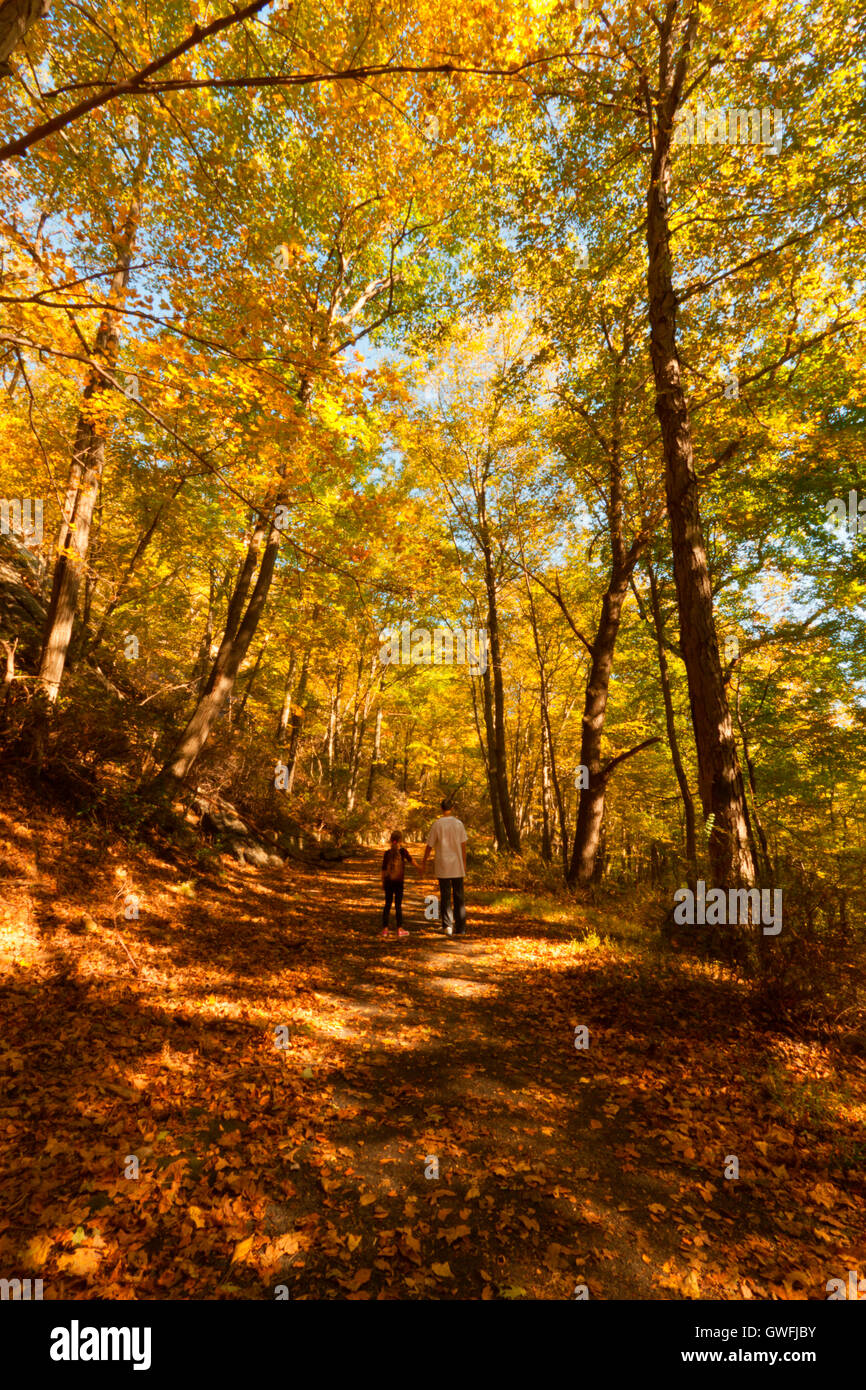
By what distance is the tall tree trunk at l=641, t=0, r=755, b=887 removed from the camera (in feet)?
20.4

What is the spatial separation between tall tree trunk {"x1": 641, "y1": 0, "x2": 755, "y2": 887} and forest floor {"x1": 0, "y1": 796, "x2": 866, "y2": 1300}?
182 cm

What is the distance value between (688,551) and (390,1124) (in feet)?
23.3

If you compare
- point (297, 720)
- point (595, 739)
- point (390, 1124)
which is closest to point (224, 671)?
point (595, 739)

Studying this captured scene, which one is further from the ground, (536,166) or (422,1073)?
(536,166)

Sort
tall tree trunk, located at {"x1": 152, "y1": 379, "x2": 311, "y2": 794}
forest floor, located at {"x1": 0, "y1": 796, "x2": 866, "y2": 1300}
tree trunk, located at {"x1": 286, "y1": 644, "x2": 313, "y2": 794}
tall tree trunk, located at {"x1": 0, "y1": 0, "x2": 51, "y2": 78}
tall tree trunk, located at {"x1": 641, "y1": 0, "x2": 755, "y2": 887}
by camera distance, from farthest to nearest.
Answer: tree trunk, located at {"x1": 286, "y1": 644, "x2": 313, "y2": 794} < tall tree trunk, located at {"x1": 152, "y1": 379, "x2": 311, "y2": 794} < tall tree trunk, located at {"x1": 641, "y1": 0, "x2": 755, "y2": 887} < tall tree trunk, located at {"x1": 0, "y1": 0, "x2": 51, "y2": 78} < forest floor, located at {"x1": 0, "y1": 796, "x2": 866, "y2": 1300}

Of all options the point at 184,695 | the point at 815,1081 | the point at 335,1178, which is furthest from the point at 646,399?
the point at 184,695

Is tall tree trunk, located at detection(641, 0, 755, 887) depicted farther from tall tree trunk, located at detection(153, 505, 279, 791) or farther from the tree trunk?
the tree trunk

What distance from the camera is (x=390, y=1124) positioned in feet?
12.6

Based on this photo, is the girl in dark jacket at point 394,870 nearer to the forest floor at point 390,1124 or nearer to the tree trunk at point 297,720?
the forest floor at point 390,1124

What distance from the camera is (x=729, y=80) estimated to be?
7.35m

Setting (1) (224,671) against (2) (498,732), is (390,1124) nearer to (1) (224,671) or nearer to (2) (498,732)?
(1) (224,671)

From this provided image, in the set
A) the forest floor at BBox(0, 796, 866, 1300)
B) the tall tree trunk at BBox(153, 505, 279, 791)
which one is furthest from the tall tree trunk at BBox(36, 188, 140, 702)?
the forest floor at BBox(0, 796, 866, 1300)

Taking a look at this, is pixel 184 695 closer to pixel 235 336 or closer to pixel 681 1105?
pixel 235 336

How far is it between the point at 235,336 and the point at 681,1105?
8.52 m
